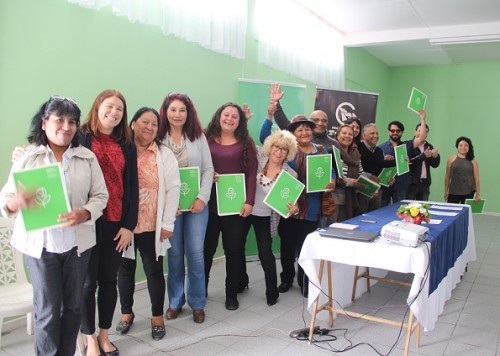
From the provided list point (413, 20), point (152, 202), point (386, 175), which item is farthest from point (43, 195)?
point (413, 20)

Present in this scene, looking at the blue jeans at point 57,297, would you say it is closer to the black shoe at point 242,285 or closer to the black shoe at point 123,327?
the black shoe at point 123,327

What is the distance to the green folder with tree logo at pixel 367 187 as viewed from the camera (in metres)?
3.71

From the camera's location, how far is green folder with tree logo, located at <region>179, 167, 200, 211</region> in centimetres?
261

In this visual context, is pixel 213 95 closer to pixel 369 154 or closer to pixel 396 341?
pixel 369 154

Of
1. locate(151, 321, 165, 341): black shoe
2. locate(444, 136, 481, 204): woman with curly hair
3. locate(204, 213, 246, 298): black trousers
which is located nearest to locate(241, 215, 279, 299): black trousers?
locate(204, 213, 246, 298): black trousers

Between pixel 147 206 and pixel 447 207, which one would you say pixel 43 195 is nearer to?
pixel 147 206

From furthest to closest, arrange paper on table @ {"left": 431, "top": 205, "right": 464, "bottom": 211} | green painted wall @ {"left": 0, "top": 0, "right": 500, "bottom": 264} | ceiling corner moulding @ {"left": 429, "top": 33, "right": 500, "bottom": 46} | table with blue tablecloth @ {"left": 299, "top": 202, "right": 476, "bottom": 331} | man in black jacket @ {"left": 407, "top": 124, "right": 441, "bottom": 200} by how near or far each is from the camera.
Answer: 1. ceiling corner moulding @ {"left": 429, "top": 33, "right": 500, "bottom": 46}
2. man in black jacket @ {"left": 407, "top": 124, "right": 441, "bottom": 200}
3. paper on table @ {"left": 431, "top": 205, "right": 464, "bottom": 211}
4. green painted wall @ {"left": 0, "top": 0, "right": 500, "bottom": 264}
5. table with blue tablecloth @ {"left": 299, "top": 202, "right": 476, "bottom": 331}

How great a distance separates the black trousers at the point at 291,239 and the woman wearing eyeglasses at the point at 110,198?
4.84 ft

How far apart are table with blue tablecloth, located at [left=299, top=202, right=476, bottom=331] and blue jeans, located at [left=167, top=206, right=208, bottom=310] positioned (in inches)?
27.7

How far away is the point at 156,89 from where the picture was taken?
3.41m

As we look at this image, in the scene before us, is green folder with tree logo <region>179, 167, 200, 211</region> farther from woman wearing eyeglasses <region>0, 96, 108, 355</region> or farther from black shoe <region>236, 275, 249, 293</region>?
black shoe <region>236, 275, 249, 293</region>

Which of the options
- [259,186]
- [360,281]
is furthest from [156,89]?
[360,281]

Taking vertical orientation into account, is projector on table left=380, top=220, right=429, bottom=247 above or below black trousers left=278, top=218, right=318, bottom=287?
above

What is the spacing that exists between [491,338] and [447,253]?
622 millimetres
